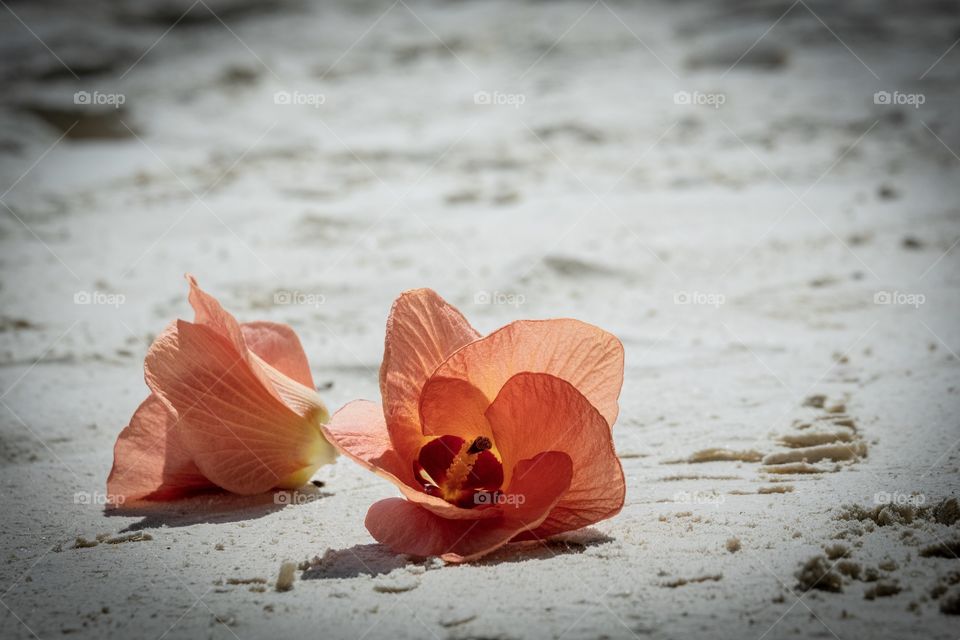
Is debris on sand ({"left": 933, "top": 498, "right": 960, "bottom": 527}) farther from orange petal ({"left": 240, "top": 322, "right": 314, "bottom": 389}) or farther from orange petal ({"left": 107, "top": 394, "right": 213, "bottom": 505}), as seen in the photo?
orange petal ({"left": 107, "top": 394, "right": 213, "bottom": 505})

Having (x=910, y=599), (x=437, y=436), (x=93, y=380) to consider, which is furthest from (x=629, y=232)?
(x=910, y=599)

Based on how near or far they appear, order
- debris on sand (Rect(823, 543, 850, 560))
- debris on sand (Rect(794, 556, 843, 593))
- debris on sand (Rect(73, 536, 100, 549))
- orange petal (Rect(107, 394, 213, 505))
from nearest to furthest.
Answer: debris on sand (Rect(794, 556, 843, 593)), debris on sand (Rect(823, 543, 850, 560)), debris on sand (Rect(73, 536, 100, 549)), orange petal (Rect(107, 394, 213, 505))

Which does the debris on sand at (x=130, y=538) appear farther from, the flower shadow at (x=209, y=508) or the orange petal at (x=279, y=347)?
the orange petal at (x=279, y=347)

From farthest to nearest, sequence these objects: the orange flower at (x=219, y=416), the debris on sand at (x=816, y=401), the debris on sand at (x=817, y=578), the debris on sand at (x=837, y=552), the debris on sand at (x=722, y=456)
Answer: the debris on sand at (x=816, y=401)
the debris on sand at (x=722, y=456)
the orange flower at (x=219, y=416)
the debris on sand at (x=837, y=552)
the debris on sand at (x=817, y=578)

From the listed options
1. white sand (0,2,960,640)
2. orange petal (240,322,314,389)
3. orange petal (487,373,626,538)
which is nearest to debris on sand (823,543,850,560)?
white sand (0,2,960,640)

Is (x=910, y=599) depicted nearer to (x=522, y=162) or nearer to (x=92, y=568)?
(x=92, y=568)

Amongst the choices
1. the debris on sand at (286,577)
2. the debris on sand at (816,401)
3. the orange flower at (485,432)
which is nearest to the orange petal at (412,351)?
the orange flower at (485,432)

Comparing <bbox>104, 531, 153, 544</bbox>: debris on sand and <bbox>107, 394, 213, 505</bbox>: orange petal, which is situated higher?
<bbox>107, 394, 213, 505</bbox>: orange petal

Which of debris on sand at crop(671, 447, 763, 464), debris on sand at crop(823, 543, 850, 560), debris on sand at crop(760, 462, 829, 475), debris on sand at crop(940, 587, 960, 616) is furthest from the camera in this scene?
debris on sand at crop(671, 447, 763, 464)
